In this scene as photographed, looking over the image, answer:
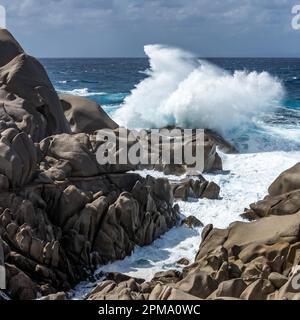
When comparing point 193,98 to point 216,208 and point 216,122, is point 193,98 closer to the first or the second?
point 216,122

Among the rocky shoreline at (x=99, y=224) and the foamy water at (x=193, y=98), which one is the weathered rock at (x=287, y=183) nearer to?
the rocky shoreline at (x=99, y=224)

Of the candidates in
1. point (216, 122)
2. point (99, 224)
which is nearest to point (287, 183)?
point (99, 224)

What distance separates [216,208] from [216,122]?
14.5 meters

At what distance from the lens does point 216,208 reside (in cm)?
2041

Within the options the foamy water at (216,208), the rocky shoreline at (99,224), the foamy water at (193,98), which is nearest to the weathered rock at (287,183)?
the rocky shoreline at (99,224)

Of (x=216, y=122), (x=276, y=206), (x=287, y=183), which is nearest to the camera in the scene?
(x=276, y=206)

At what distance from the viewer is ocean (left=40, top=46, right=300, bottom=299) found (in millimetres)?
17250

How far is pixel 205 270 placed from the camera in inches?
533

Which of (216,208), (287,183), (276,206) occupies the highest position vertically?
(287,183)

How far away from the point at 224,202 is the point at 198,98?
52.8 ft

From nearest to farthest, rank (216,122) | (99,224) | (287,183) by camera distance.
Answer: (99,224) → (287,183) → (216,122)

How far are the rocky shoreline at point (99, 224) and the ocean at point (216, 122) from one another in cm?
62
